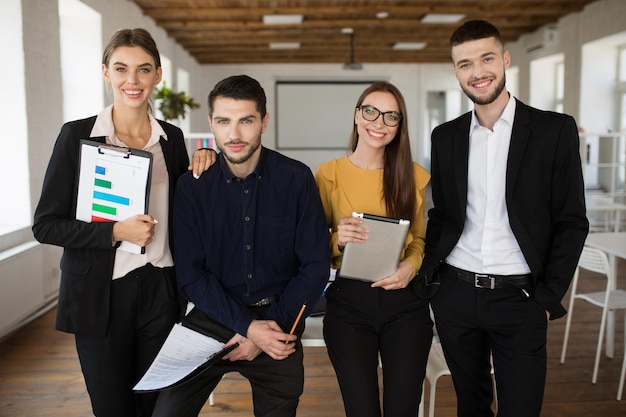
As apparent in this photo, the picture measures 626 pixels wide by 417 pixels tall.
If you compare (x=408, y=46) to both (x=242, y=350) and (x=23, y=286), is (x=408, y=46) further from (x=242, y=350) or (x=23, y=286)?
(x=242, y=350)

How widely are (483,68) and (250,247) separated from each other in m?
1.06

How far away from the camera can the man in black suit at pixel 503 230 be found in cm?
189

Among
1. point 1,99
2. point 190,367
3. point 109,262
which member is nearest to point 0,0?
point 1,99

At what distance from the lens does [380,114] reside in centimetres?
213

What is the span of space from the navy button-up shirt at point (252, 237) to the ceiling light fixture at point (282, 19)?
7.95 m

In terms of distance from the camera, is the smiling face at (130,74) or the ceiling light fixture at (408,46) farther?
the ceiling light fixture at (408,46)

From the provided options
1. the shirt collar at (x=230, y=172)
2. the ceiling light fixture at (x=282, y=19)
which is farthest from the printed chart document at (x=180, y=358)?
the ceiling light fixture at (x=282, y=19)

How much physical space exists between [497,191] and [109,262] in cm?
139

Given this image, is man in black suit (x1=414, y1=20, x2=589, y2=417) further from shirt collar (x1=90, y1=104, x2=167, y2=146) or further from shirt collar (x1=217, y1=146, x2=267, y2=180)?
shirt collar (x1=90, y1=104, x2=167, y2=146)

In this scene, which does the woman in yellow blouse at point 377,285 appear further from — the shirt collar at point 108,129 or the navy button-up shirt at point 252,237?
the shirt collar at point 108,129

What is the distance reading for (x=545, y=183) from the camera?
6.25ft

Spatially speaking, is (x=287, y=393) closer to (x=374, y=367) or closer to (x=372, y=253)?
(x=374, y=367)

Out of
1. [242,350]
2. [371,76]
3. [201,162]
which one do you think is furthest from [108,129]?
[371,76]

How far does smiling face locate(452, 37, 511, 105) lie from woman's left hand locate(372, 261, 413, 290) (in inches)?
27.2
